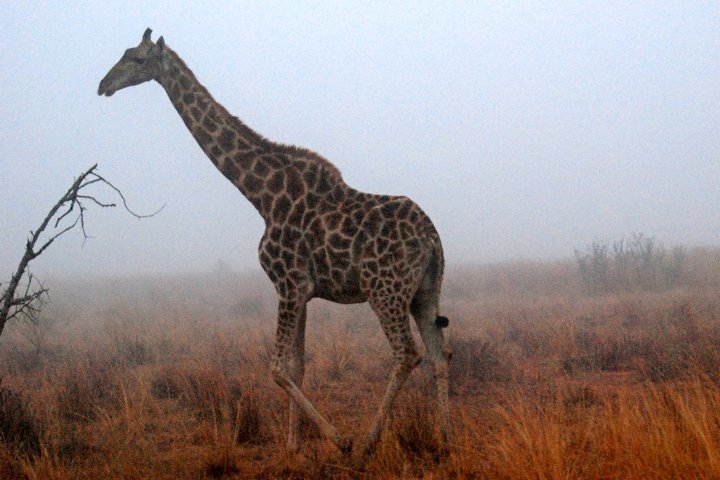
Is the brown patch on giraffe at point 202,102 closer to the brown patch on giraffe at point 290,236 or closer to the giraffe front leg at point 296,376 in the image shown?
the brown patch on giraffe at point 290,236

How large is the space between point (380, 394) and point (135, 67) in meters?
4.64

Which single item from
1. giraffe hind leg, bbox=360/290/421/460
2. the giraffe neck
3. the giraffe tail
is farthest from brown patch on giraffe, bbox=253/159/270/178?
the giraffe tail

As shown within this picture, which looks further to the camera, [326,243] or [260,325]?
[260,325]

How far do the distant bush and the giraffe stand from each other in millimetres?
12174

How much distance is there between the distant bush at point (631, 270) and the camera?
15.9 meters

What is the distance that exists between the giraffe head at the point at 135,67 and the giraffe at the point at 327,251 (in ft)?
0.16

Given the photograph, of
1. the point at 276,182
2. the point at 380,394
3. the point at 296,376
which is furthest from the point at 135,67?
the point at 380,394

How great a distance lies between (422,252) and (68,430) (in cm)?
374

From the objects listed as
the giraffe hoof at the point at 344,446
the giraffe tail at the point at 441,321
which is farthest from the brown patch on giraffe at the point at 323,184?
the giraffe hoof at the point at 344,446

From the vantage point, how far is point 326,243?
506cm

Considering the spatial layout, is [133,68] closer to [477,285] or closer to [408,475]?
[408,475]

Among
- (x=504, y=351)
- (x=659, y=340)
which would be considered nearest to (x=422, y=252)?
(x=504, y=351)

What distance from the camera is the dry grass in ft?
13.3

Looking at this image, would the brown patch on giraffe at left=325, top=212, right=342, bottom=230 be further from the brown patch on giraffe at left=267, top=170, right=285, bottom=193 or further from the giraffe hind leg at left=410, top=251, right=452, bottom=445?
the giraffe hind leg at left=410, top=251, right=452, bottom=445
